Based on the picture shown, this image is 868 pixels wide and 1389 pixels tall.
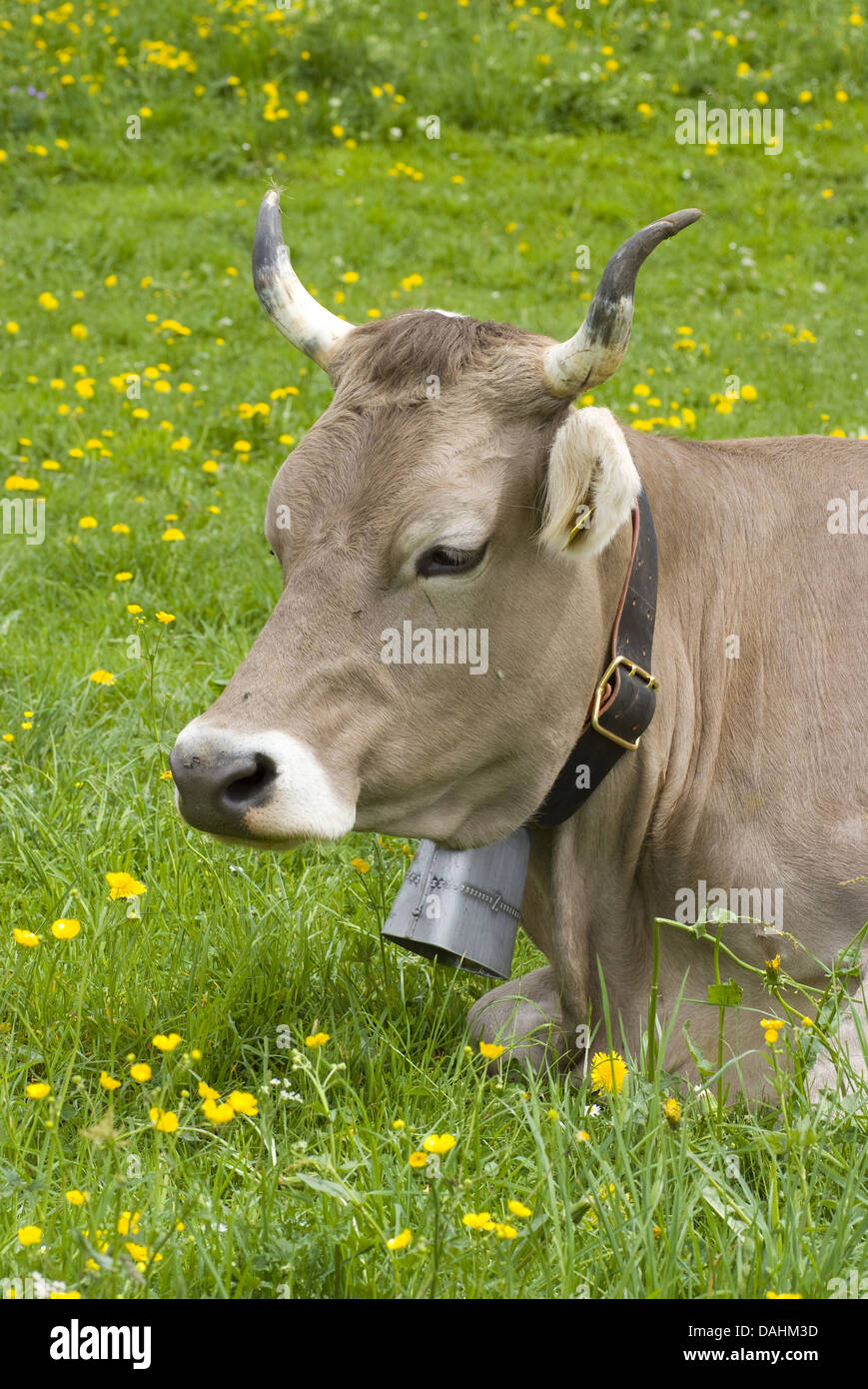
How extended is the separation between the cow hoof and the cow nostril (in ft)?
3.32

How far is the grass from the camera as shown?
243 centimetres

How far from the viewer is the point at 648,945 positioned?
3.41m

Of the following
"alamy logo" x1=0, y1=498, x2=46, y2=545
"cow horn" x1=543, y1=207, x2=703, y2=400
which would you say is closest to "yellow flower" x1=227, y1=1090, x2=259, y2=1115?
"cow horn" x1=543, y1=207, x2=703, y2=400

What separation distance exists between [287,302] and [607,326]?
36.7 inches

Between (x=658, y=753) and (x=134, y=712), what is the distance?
2.18 meters

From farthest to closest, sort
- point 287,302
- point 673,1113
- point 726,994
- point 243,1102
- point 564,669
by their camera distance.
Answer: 1. point 287,302
2. point 564,669
3. point 726,994
4. point 673,1113
5. point 243,1102

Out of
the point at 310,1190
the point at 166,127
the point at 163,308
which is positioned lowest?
the point at 310,1190

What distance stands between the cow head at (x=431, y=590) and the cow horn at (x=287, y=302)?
0.28 metres

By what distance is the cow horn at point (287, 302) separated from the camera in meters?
3.34

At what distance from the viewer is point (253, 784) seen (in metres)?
2.60

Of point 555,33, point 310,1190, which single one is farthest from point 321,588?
point 555,33

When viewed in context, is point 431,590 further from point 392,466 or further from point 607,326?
point 607,326

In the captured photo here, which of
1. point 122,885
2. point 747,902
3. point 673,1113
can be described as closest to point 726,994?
point 673,1113
